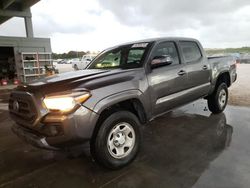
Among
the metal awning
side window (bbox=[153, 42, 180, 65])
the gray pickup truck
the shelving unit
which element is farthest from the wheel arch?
the metal awning

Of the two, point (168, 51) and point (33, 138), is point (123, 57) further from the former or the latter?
point (33, 138)

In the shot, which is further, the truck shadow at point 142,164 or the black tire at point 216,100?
the black tire at point 216,100

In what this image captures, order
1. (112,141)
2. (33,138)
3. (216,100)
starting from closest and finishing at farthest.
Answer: (33,138)
(112,141)
(216,100)

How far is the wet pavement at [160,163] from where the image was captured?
2580mm

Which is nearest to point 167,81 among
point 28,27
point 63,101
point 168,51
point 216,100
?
point 168,51

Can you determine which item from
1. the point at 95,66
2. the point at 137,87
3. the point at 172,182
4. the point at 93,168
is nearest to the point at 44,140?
the point at 93,168

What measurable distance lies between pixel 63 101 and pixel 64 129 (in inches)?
12.4

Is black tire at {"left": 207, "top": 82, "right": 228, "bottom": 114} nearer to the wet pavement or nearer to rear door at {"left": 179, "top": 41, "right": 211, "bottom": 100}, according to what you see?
rear door at {"left": 179, "top": 41, "right": 211, "bottom": 100}

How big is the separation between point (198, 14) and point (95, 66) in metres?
17.8

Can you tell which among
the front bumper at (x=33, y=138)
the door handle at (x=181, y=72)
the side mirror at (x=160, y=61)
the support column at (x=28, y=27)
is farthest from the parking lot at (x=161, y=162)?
the support column at (x=28, y=27)

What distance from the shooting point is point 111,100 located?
2631mm

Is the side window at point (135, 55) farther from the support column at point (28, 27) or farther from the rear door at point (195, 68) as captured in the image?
Answer: the support column at point (28, 27)

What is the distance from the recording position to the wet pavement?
2.58 meters

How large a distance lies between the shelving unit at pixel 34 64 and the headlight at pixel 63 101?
12.5 meters
